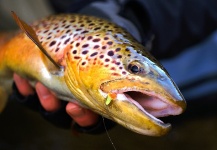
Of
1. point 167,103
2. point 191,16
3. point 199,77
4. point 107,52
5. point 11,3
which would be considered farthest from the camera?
point 11,3

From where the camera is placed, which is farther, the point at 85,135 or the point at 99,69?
the point at 85,135

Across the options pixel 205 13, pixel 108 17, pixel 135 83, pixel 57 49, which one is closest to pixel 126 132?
pixel 205 13

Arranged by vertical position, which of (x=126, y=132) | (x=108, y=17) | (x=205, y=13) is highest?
(x=108, y=17)

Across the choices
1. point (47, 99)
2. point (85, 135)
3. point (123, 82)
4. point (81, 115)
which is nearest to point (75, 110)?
point (81, 115)

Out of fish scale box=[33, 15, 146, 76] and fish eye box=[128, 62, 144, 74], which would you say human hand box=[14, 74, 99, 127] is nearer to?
→ fish scale box=[33, 15, 146, 76]

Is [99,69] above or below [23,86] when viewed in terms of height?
above

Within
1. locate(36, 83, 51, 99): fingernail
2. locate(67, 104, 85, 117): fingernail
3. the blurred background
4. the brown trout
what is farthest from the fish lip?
the blurred background

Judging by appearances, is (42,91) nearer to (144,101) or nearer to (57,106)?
(57,106)

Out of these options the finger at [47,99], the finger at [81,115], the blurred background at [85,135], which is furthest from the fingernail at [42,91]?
the blurred background at [85,135]

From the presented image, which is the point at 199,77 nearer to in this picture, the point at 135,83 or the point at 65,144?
the point at 65,144
